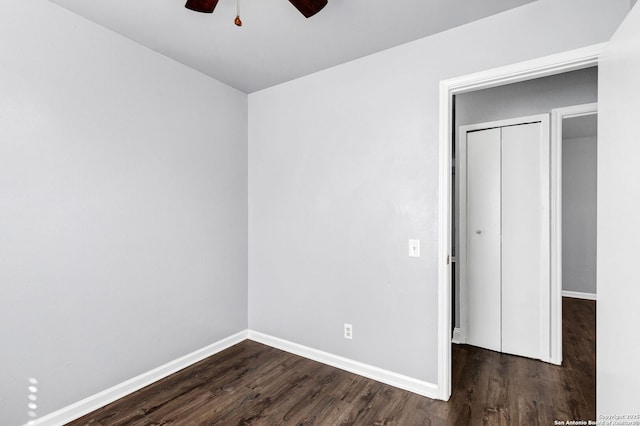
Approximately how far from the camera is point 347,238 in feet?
8.60

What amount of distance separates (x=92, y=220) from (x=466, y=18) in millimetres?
2674

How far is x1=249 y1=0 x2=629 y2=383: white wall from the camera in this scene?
2.01 m

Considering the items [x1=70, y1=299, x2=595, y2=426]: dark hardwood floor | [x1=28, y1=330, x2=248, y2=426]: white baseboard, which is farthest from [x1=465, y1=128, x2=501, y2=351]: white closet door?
[x1=28, y1=330, x2=248, y2=426]: white baseboard

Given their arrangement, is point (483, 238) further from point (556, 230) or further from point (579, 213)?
point (579, 213)

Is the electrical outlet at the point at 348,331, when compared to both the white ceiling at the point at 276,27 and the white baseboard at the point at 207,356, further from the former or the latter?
the white ceiling at the point at 276,27

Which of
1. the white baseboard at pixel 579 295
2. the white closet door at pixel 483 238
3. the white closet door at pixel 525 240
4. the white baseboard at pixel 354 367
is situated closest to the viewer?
the white baseboard at pixel 354 367

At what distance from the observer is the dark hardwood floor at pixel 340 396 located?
1.98 m

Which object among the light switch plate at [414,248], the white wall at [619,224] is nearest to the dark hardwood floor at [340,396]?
the white wall at [619,224]

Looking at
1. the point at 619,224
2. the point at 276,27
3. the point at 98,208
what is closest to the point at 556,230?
the point at 619,224

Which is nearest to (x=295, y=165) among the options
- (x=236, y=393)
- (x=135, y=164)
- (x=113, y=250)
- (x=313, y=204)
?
(x=313, y=204)

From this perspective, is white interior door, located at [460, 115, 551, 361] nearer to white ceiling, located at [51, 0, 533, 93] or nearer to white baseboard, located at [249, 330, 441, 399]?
white baseboard, located at [249, 330, 441, 399]

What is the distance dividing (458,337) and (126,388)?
9.24ft

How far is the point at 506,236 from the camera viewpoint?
9.60ft

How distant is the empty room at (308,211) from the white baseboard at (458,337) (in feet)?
0.06
